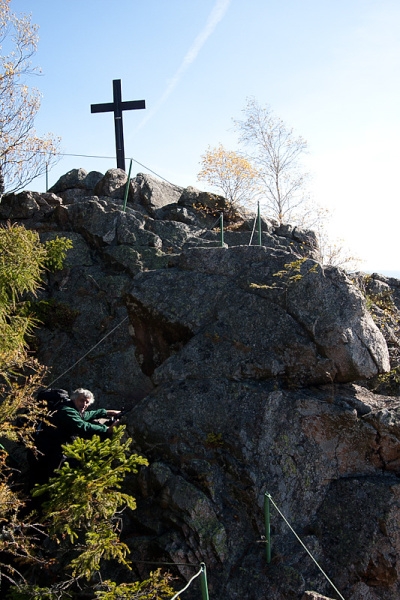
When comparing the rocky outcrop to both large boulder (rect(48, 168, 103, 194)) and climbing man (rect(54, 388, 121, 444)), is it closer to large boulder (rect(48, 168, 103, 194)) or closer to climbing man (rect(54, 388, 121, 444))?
climbing man (rect(54, 388, 121, 444))

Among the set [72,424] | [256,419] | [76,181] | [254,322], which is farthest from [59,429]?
[76,181]

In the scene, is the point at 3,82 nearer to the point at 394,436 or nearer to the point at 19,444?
the point at 19,444

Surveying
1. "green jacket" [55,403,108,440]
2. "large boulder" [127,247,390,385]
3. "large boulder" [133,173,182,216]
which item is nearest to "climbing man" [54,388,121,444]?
"green jacket" [55,403,108,440]

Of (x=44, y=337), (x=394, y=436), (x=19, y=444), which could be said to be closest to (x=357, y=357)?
(x=394, y=436)

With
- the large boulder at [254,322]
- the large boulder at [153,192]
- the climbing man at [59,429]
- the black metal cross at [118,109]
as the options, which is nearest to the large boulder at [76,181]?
the black metal cross at [118,109]

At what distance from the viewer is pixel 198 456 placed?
27.0 feet

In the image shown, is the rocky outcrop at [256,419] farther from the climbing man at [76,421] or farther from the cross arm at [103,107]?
the cross arm at [103,107]

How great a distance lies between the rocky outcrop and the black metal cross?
10.5m

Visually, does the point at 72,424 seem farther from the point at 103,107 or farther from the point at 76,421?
the point at 103,107

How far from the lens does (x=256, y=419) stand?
8.31 meters

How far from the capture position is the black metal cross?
20.6 meters

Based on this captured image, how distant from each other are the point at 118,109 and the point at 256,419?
1562 centimetres

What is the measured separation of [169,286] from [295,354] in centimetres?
271

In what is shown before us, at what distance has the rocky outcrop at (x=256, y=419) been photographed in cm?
740
